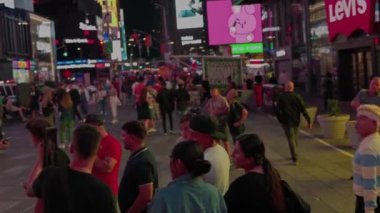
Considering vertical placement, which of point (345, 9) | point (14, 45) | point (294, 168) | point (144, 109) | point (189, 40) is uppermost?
point (189, 40)

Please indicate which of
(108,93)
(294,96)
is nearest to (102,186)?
(294,96)

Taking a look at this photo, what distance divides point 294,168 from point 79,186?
9.04m

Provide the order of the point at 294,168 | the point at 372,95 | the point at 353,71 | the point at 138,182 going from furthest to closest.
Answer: the point at 353,71 < the point at 294,168 < the point at 372,95 < the point at 138,182

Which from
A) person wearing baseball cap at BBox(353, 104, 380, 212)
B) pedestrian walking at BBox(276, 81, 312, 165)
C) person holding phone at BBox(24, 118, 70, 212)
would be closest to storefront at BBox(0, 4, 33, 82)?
pedestrian walking at BBox(276, 81, 312, 165)

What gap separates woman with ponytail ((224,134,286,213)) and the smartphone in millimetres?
2166

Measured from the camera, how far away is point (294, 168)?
12570 mm

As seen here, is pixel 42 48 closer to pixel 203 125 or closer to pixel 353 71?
pixel 353 71

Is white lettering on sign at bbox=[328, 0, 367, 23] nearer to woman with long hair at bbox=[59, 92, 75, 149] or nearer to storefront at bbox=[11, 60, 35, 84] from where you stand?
woman with long hair at bbox=[59, 92, 75, 149]

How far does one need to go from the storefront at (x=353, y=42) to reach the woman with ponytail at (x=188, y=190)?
19.6m

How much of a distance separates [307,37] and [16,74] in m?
24.5

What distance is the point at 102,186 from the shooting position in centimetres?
400

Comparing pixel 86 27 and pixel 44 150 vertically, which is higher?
pixel 86 27

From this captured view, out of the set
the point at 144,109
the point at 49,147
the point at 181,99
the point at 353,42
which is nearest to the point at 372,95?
the point at 49,147

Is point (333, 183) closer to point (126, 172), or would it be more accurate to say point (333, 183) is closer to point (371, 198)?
point (371, 198)
